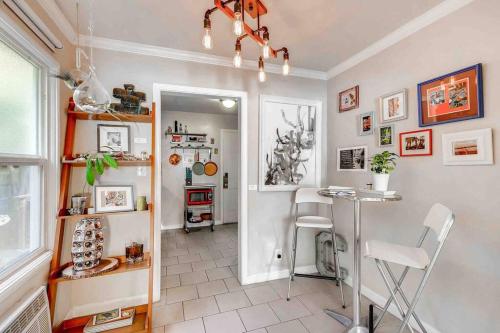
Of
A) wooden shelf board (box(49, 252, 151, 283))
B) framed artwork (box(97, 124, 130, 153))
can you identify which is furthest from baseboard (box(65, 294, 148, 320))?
framed artwork (box(97, 124, 130, 153))

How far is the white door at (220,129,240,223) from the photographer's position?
526 centimetres

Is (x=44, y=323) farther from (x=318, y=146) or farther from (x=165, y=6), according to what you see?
(x=318, y=146)

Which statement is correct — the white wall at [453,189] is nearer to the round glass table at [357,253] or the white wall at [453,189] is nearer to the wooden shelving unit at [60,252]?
the round glass table at [357,253]

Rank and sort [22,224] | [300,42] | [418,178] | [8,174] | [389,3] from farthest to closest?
[300,42]
[418,178]
[389,3]
[22,224]
[8,174]

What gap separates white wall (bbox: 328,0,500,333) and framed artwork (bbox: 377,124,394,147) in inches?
2.6

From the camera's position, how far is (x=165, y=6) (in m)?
1.68

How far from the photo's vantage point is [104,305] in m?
2.12

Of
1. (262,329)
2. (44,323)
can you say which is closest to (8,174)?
(44,323)

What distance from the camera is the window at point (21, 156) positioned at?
1.32 meters

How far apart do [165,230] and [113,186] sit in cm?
303

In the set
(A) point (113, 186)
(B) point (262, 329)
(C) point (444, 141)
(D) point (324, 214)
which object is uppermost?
(C) point (444, 141)

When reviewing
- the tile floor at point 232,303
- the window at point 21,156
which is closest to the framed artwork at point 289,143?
the tile floor at point 232,303

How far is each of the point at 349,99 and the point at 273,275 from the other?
7.30 ft

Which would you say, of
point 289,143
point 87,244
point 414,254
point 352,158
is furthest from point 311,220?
point 87,244
